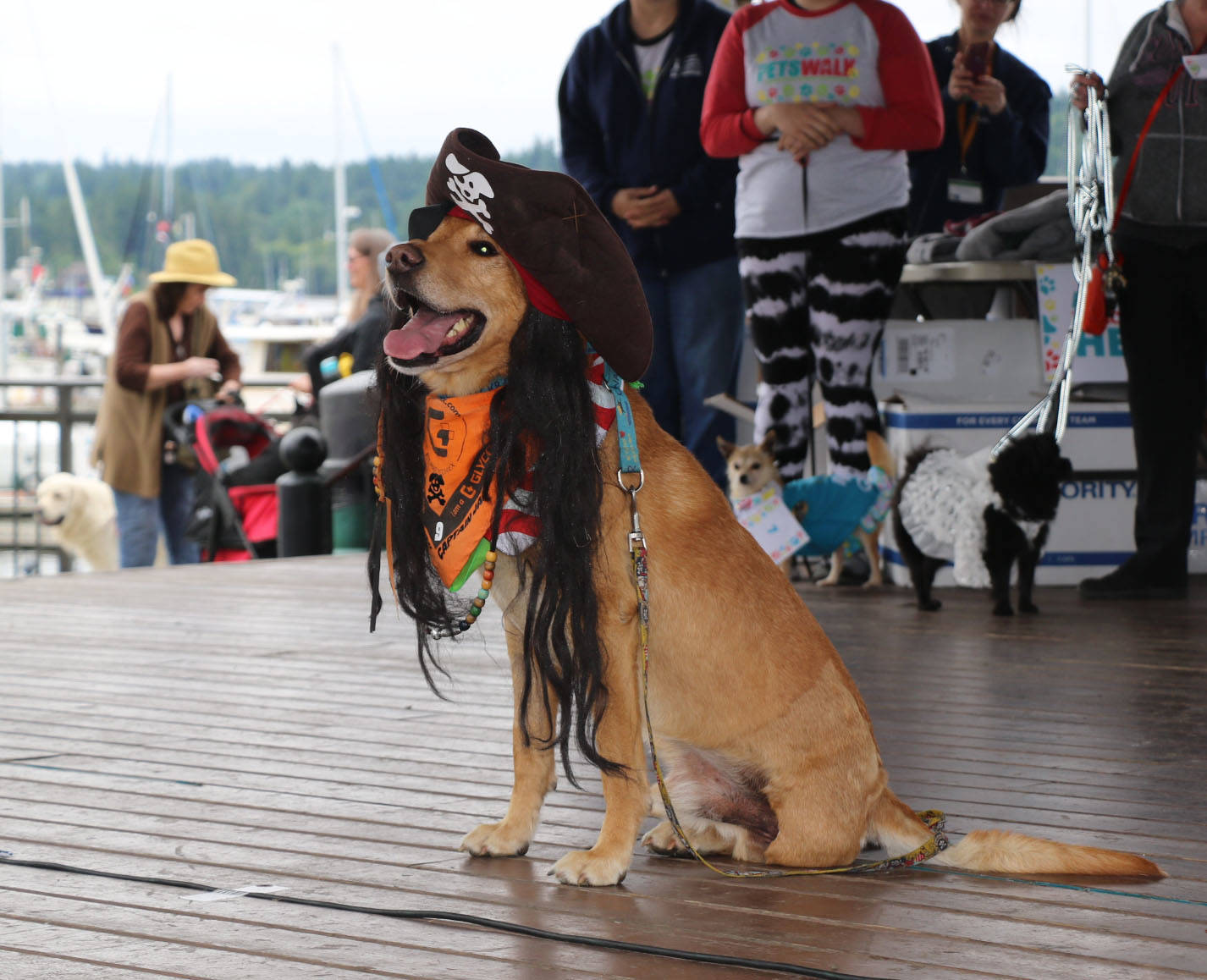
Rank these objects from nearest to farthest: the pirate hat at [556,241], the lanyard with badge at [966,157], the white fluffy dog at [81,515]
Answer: the pirate hat at [556,241] → the lanyard with badge at [966,157] → the white fluffy dog at [81,515]

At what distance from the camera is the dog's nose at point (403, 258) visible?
174 cm

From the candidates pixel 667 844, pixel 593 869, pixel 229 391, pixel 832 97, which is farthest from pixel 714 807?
pixel 229 391

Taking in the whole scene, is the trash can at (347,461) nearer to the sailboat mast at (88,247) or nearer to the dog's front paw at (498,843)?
the dog's front paw at (498,843)

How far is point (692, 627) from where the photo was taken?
6.09ft

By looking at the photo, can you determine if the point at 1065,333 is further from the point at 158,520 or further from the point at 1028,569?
the point at 158,520

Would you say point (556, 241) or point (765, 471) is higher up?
point (556, 241)

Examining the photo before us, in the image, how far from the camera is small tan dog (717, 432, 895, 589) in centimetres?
449

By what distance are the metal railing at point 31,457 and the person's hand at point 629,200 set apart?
4.05m

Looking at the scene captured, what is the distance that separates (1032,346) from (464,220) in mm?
3627

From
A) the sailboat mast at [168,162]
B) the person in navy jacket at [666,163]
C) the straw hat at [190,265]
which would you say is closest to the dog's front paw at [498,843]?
the person in navy jacket at [666,163]

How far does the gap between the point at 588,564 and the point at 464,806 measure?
635 millimetres

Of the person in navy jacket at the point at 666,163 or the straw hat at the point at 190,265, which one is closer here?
the person in navy jacket at the point at 666,163

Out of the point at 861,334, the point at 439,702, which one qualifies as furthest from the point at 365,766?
the point at 861,334

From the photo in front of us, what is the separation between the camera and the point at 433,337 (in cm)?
176
